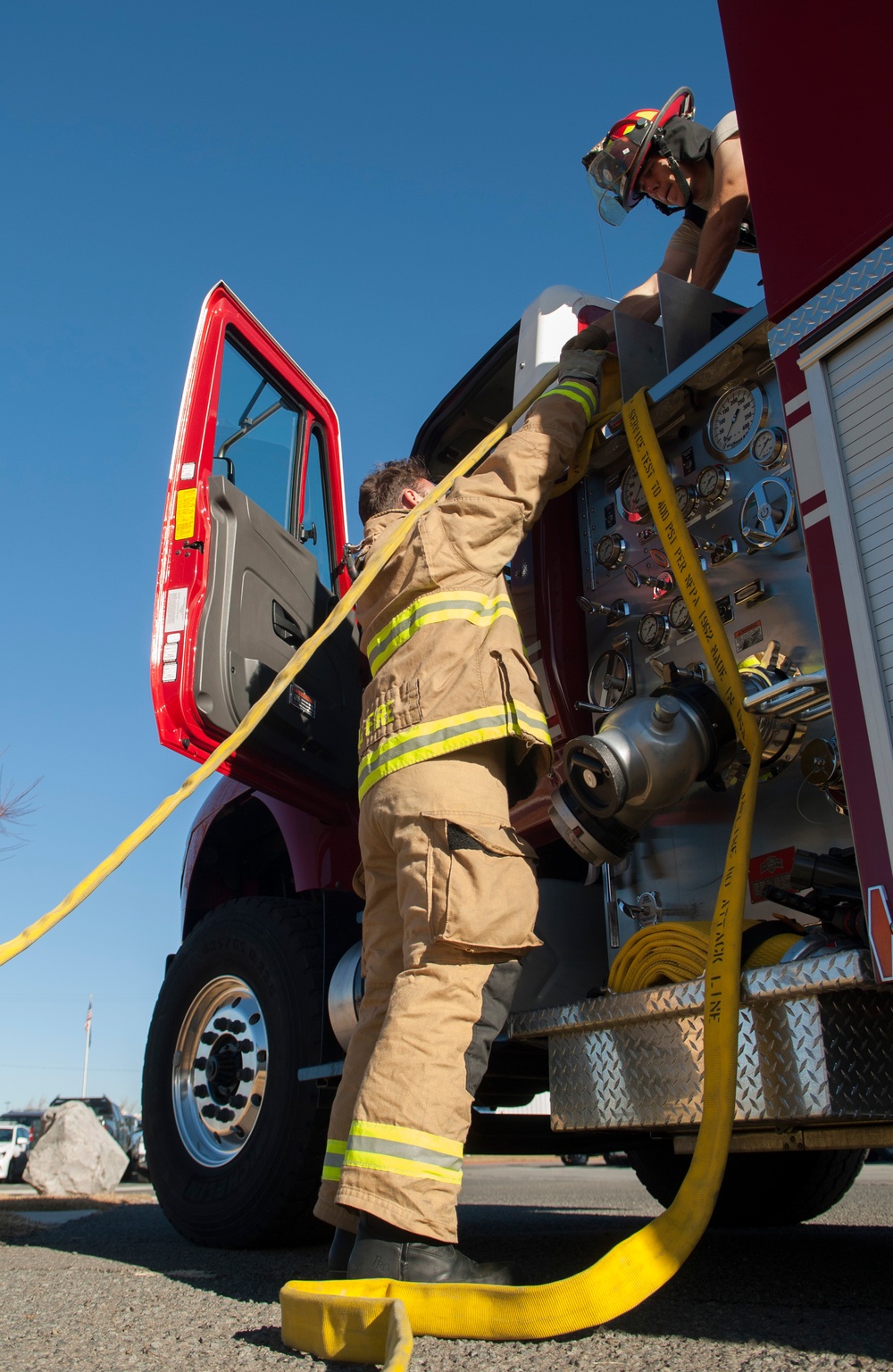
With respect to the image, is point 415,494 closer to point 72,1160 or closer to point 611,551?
point 611,551

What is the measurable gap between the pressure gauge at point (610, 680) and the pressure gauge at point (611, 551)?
22cm

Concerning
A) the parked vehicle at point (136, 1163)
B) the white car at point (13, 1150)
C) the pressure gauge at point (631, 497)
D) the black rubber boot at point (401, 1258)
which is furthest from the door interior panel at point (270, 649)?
the parked vehicle at point (136, 1163)

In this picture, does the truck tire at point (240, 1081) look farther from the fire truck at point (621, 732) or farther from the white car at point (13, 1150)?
the white car at point (13, 1150)

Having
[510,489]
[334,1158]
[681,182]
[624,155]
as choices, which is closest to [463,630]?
[510,489]

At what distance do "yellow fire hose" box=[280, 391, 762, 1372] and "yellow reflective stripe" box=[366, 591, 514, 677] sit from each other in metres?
0.83

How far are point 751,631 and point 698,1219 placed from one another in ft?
4.03

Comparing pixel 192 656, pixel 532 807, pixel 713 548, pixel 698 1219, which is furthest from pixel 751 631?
pixel 192 656

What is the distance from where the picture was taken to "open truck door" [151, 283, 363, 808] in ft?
10.5

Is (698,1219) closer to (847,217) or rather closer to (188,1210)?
(847,217)

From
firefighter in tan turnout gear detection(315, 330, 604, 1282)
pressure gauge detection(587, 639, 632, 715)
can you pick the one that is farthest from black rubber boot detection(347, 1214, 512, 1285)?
pressure gauge detection(587, 639, 632, 715)

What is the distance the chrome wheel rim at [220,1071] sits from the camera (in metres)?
3.21

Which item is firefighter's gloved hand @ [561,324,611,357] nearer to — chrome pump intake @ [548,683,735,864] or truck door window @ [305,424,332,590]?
chrome pump intake @ [548,683,735,864]

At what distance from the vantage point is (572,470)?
2771mm

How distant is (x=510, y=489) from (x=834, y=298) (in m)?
0.85
